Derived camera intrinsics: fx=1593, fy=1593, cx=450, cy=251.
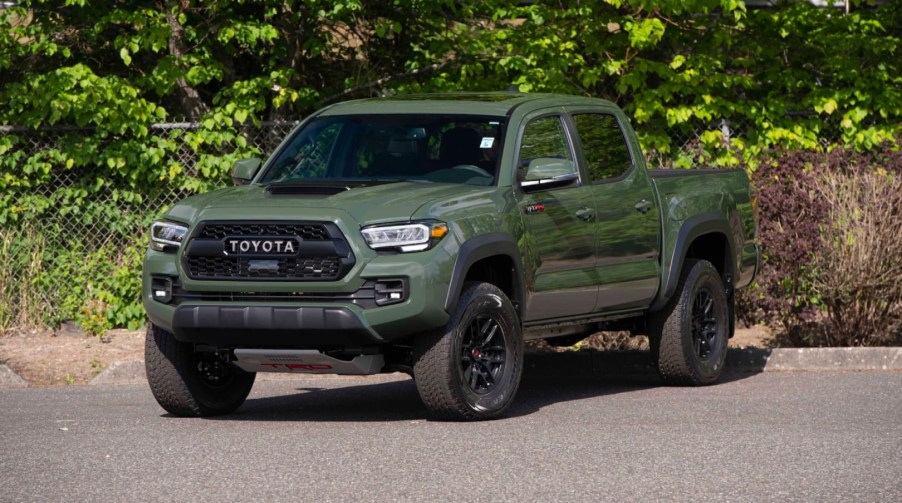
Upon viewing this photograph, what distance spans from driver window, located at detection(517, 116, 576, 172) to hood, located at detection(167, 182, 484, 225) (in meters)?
0.67

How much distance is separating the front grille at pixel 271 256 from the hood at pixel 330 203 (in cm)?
7

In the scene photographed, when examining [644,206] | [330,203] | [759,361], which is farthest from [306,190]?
[759,361]

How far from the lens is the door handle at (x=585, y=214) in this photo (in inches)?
393

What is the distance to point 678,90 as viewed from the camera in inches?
603

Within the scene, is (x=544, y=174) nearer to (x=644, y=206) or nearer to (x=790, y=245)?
(x=644, y=206)

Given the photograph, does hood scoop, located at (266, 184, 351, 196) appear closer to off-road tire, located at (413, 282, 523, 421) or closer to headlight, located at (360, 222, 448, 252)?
headlight, located at (360, 222, 448, 252)

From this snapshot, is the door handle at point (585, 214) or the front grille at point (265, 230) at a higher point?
the front grille at point (265, 230)

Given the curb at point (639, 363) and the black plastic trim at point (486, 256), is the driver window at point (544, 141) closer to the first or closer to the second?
the black plastic trim at point (486, 256)

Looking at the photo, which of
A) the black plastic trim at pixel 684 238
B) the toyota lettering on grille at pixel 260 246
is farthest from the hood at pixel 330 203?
the black plastic trim at pixel 684 238

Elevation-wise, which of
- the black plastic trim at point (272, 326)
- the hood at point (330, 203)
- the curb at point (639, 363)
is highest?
the hood at point (330, 203)

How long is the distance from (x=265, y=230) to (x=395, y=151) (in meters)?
1.39

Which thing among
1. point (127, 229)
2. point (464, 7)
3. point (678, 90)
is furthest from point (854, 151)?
point (127, 229)

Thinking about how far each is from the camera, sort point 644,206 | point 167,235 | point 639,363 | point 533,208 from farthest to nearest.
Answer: point 639,363 → point 644,206 → point 533,208 → point 167,235

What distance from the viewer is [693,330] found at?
11.4m
